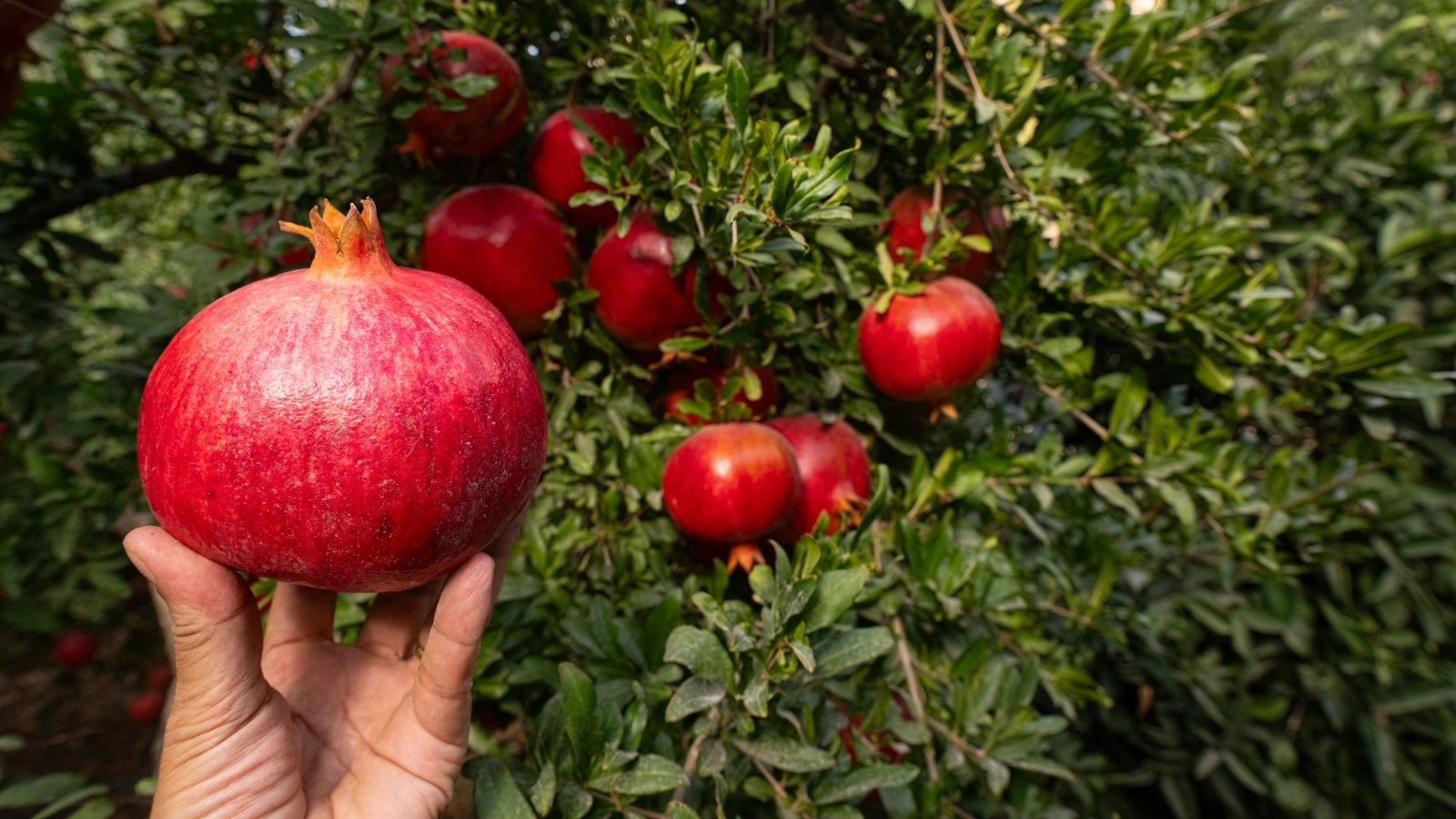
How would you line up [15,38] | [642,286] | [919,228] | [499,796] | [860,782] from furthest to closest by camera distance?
[15,38], [919,228], [642,286], [860,782], [499,796]

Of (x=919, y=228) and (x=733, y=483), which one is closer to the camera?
(x=733, y=483)

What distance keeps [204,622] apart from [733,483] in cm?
48

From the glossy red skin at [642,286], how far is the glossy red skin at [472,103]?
0.21 meters

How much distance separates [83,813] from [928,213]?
1.13 m

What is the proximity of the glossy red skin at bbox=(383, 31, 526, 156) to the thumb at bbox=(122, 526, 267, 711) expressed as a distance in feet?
1.85

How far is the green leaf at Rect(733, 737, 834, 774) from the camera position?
2.45 ft

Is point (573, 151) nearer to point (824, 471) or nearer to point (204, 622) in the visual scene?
point (824, 471)

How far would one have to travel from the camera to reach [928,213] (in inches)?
38.7

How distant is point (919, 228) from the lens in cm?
106

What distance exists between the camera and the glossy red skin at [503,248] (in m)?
0.95

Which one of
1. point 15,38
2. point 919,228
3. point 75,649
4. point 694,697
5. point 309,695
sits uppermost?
point 919,228

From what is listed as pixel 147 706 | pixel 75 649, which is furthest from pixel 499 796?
pixel 75 649

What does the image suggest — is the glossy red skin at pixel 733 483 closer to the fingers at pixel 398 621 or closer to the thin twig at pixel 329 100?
the fingers at pixel 398 621

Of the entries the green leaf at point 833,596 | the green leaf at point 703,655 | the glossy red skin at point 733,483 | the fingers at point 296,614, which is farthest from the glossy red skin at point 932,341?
the fingers at point 296,614
